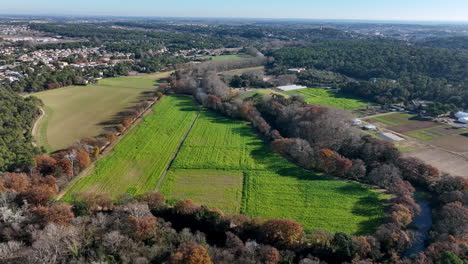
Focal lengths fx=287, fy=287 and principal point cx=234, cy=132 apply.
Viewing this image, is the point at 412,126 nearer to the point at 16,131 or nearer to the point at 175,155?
the point at 175,155

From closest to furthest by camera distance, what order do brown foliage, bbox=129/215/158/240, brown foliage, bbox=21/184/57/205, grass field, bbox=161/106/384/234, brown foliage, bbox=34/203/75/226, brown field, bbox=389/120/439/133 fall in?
brown foliage, bbox=129/215/158/240, brown foliage, bbox=34/203/75/226, brown foliage, bbox=21/184/57/205, grass field, bbox=161/106/384/234, brown field, bbox=389/120/439/133

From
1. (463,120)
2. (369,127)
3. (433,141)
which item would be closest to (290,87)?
(369,127)

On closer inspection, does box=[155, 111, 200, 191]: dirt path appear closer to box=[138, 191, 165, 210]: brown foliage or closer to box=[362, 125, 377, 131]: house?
box=[138, 191, 165, 210]: brown foliage

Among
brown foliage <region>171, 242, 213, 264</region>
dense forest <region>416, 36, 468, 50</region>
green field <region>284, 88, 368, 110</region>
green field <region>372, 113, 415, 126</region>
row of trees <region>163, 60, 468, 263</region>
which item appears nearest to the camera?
brown foliage <region>171, 242, 213, 264</region>

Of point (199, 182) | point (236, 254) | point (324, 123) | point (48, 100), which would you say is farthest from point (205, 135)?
point (48, 100)

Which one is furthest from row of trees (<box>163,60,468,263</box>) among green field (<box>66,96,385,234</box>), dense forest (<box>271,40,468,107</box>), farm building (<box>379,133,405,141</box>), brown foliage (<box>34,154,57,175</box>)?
brown foliage (<box>34,154,57,175</box>)

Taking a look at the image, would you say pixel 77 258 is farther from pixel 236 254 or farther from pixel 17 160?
pixel 17 160

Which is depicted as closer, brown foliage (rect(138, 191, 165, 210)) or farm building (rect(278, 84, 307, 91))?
brown foliage (rect(138, 191, 165, 210))
